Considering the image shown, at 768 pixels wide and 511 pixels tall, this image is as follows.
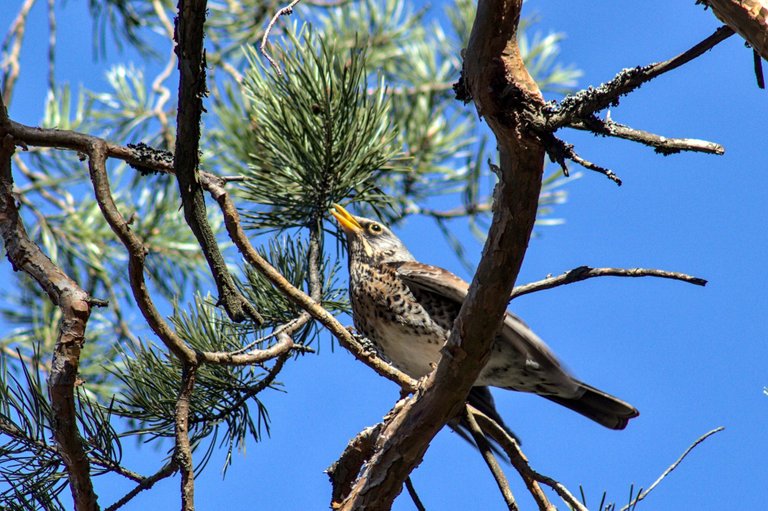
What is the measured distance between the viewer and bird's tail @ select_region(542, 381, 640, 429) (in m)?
3.05

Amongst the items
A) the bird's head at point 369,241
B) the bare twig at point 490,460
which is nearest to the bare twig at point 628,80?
the bare twig at point 490,460

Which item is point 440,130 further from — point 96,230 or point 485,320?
point 485,320

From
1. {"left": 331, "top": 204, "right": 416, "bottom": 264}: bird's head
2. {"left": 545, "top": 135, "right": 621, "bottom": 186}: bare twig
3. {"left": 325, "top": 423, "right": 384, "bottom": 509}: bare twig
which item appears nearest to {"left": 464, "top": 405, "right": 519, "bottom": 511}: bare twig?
{"left": 325, "top": 423, "right": 384, "bottom": 509}: bare twig

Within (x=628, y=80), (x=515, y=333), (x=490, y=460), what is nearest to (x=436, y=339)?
(x=515, y=333)

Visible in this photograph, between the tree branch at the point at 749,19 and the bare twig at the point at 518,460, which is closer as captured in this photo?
the tree branch at the point at 749,19

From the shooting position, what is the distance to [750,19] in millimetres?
1255

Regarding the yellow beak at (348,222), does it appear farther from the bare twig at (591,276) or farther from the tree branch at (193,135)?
the bare twig at (591,276)

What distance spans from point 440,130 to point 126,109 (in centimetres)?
178

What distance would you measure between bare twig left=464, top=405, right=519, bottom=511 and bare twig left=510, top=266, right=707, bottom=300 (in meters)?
0.50

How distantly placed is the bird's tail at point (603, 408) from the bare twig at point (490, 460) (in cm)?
87

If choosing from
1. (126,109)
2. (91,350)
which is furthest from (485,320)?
(126,109)

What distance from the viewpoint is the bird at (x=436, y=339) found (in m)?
3.04

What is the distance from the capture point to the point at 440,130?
414 centimetres

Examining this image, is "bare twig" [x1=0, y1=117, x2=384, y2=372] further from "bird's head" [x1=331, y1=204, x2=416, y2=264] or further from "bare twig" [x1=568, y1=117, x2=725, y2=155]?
"bird's head" [x1=331, y1=204, x2=416, y2=264]
